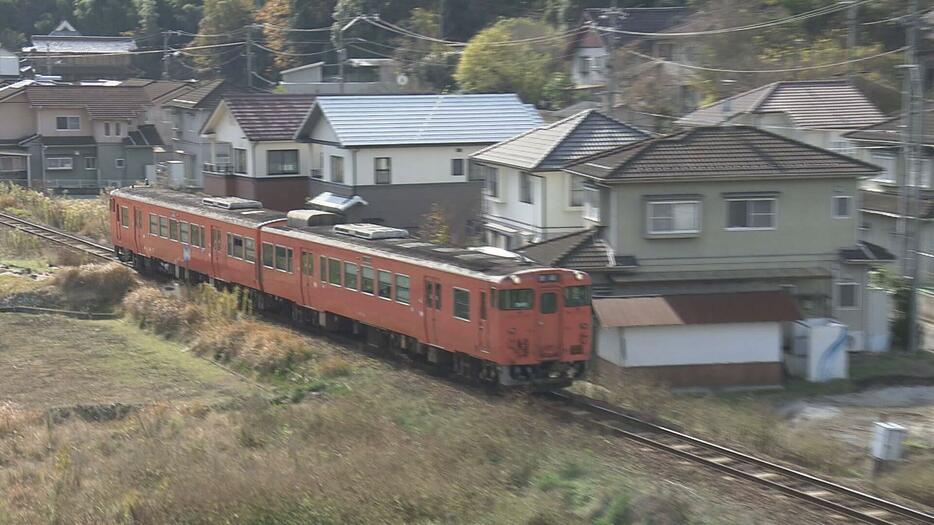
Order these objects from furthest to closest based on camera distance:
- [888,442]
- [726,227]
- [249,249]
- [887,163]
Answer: [887,163], [249,249], [726,227], [888,442]

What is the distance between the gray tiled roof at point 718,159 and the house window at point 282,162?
12677mm

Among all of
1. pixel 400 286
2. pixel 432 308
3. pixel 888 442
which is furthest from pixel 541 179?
pixel 888 442

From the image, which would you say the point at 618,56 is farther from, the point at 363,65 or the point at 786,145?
the point at 786,145

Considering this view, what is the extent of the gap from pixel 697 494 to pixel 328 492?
3.36 meters

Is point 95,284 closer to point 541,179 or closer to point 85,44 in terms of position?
point 541,179

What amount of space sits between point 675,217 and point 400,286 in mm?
5694

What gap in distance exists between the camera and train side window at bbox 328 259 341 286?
60.6 ft

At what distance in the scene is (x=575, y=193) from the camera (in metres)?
23.1

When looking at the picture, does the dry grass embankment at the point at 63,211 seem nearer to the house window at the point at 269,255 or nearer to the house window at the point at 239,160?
the house window at the point at 239,160

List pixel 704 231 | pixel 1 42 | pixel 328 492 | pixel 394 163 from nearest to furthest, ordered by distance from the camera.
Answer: pixel 328 492 < pixel 704 231 < pixel 394 163 < pixel 1 42

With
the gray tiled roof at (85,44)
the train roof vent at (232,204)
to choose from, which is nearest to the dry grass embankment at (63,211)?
the train roof vent at (232,204)

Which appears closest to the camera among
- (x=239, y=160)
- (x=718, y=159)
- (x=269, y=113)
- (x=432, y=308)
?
(x=432, y=308)

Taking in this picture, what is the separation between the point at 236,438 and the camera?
1349 cm

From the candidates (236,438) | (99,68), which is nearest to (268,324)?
(236,438)
